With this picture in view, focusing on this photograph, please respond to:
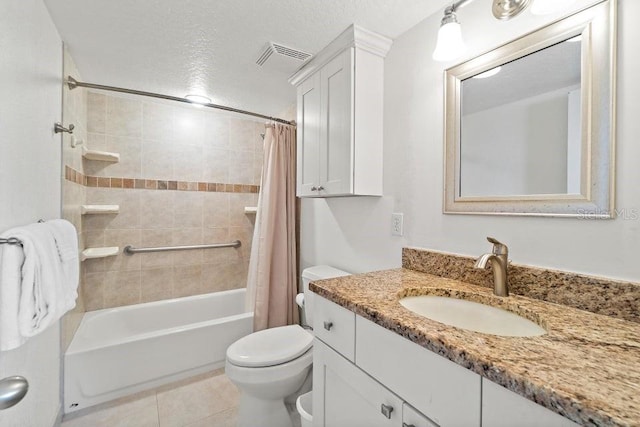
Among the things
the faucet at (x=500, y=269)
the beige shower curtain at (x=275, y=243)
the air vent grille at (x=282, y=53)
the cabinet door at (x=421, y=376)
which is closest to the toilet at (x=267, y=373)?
the beige shower curtain at (x=275, y=243)

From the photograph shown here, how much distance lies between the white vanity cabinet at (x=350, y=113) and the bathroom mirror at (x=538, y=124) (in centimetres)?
40

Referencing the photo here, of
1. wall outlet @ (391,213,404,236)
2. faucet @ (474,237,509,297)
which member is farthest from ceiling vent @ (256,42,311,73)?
faucet @ (474,237,509,297)

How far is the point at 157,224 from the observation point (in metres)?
2.50

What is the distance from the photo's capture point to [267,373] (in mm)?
1408

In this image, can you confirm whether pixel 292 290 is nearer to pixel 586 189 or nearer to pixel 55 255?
pixel 55 255

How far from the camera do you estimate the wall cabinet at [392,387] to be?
→ 53cm

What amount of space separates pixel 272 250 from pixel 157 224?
114 centimetres

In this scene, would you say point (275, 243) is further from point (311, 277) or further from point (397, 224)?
point (397, 224)

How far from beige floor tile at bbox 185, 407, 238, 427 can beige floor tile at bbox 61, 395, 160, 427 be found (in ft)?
0.80

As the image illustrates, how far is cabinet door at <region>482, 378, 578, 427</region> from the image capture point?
1.51 feet

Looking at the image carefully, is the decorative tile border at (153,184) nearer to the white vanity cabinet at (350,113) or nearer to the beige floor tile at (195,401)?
the white vanity cabinet at (350,113)

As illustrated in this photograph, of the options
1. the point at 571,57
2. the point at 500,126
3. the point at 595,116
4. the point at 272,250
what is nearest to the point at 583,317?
the point at 595,116

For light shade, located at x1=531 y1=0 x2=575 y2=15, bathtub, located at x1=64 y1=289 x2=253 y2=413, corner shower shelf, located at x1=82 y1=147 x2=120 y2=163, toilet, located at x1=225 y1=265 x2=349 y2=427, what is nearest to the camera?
light shade, located at x1=531 y1=0 x2=575 y2=15

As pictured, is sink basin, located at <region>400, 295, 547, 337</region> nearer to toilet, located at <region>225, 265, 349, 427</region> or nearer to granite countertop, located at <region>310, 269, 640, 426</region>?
granite countertop, located at <region>310, 269, 640, 426</region>
